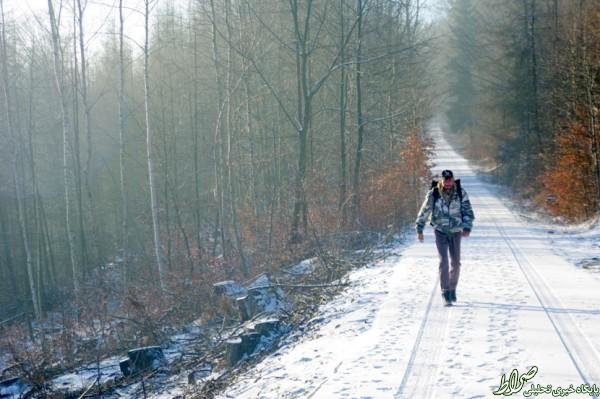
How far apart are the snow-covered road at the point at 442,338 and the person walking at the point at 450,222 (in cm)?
41

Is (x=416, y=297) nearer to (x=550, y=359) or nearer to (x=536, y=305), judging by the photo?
(x=536, y=305)

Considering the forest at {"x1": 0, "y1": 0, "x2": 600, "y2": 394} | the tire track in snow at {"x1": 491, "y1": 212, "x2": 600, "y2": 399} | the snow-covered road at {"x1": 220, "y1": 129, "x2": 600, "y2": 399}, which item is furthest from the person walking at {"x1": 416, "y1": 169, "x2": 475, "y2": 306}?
the forest at {"x1": 0, "y1": 0, "x2": 600, "y2": 394}

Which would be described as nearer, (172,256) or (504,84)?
(172,256)

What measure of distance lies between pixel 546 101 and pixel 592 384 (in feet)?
87.5

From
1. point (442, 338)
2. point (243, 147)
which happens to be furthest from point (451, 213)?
point (243, 147)

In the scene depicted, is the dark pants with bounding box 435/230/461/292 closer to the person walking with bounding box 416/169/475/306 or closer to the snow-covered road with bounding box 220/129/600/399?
the person walking with bounding box 416/169/475/306

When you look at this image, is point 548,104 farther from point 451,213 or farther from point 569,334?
point 569,334

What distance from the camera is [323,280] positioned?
12.6m

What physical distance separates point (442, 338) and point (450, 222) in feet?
7.00

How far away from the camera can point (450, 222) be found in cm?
857

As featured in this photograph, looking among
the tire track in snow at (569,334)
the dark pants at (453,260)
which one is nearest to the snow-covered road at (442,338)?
the tire track in snow at (569,334)

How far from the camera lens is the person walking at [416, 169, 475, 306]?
8.55 m

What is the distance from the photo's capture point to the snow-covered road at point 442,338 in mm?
5770

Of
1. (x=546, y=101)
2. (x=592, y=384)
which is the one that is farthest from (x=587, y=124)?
(x=592, y=384)
